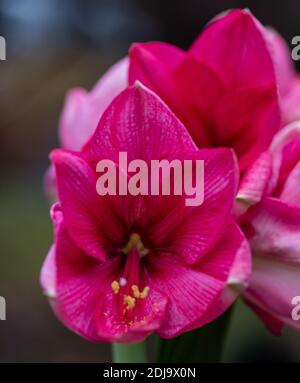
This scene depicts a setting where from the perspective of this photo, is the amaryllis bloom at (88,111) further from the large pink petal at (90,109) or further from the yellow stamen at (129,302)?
the yellow stamen at (129,302)

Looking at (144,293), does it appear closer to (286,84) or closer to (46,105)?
(286,84)

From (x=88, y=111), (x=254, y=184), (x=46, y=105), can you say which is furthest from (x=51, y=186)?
(x=46, y=105)

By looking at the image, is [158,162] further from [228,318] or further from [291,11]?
[291,11]

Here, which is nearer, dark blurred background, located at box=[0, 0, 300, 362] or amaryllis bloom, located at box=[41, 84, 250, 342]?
amaryllis bloom, located at box=[41, 84, 250, 342]

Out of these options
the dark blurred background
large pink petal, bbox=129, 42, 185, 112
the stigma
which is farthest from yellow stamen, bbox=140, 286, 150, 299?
the dark blurred background

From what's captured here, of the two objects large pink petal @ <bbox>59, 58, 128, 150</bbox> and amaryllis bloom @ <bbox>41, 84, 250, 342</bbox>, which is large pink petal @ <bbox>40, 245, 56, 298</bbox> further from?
large pink petal @ <bbox>59, 58, 128, 150</bbox>
